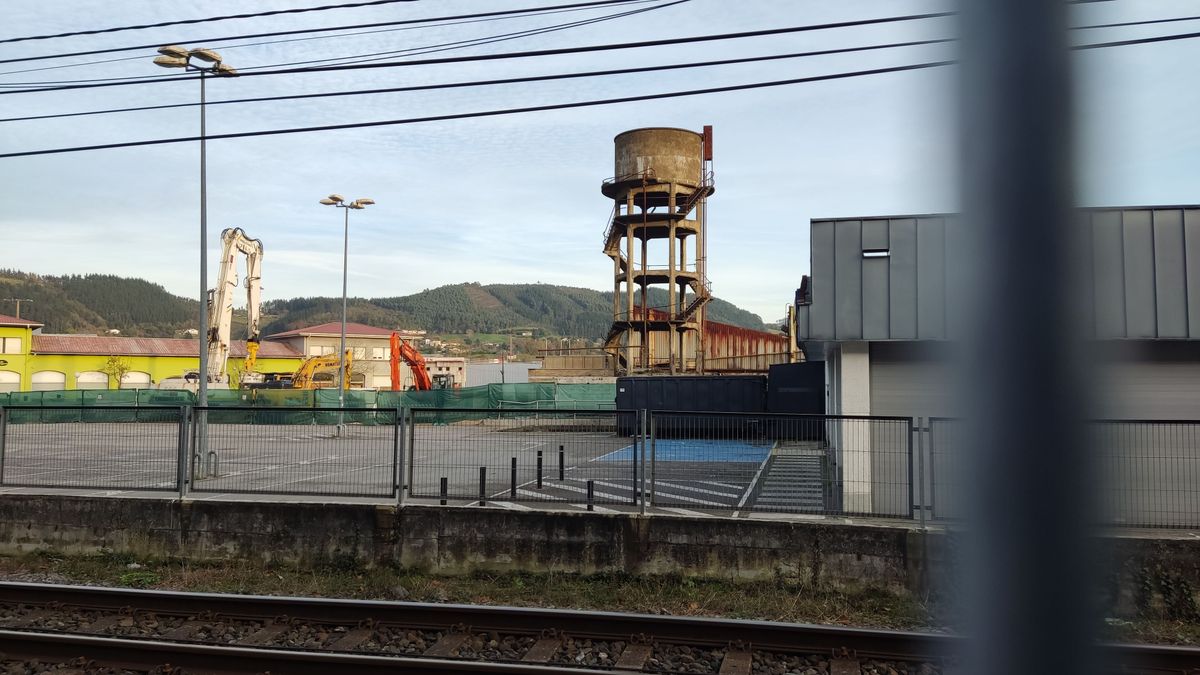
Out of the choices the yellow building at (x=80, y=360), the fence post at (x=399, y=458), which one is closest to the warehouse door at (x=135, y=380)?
the yellow building at (x=80, y=360)

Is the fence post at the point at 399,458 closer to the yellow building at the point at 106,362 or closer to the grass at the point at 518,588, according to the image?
the grass at the point at 518,588

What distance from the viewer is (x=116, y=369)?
68562 millimetres

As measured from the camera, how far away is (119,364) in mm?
69062

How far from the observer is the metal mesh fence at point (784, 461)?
10.7 metres

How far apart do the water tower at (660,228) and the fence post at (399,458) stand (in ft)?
113

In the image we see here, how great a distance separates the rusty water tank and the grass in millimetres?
39046

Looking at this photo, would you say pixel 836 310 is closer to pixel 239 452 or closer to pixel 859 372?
pixel 859 372

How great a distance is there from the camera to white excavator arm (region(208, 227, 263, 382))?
40.5m

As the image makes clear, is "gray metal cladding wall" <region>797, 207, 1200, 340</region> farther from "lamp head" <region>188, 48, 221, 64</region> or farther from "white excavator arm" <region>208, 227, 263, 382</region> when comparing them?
"white excavator arm" <region>208, 227, 263, 382</region>

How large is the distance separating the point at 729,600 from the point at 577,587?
1854mm

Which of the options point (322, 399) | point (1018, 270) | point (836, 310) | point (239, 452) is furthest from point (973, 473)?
point (322, 399)

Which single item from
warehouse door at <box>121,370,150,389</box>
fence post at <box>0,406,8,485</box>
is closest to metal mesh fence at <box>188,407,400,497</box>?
fence post at <box>0,406,8,485</box>

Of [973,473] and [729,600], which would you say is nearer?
[973,473]

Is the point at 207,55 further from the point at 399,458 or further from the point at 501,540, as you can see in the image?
the point at 501,540
